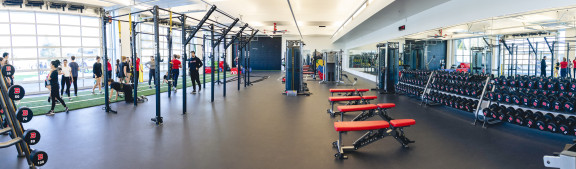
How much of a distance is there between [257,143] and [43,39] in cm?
993

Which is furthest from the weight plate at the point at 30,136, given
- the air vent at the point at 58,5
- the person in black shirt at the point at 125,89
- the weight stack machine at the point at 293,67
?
the air vent at the point at 58,5

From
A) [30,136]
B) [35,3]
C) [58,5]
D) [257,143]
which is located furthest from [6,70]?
[58,5]

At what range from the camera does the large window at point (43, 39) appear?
874 centimetres

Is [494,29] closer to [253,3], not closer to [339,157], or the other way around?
[339,157]

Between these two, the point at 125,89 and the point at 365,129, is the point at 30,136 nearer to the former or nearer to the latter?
the point at 365,129

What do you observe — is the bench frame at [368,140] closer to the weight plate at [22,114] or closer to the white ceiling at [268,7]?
the weight plate at [22,114]

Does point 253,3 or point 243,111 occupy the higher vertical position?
point 253,3

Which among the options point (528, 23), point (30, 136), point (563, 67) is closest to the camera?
point (30, 136)

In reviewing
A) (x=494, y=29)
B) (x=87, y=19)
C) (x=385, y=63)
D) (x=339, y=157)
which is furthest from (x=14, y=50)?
(x=494, y=29)

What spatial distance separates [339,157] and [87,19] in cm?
1144

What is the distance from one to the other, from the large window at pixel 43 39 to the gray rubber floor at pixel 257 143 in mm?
5614

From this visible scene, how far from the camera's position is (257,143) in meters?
3.53

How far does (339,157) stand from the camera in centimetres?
305

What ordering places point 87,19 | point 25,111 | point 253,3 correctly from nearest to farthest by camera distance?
point 25,111
point 253,3
point 87,19
